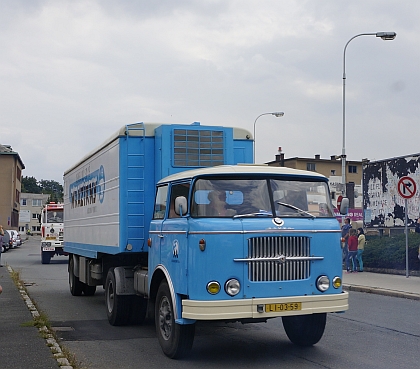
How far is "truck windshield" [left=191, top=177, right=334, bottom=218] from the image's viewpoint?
8.02 m

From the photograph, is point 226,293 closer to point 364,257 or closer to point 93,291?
point 93,291

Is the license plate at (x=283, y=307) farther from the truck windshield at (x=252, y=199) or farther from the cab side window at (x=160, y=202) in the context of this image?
the cab side window at (x=160, y=202)

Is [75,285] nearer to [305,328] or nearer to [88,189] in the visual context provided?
[88,189]

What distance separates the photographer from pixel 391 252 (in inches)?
862

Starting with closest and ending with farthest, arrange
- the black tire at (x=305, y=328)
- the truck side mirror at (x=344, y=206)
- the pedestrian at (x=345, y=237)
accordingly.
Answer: the black tire at (x=305, y=328) < the truck side mirror at (x=344, y=206) < the pedestrian at (x=345, y=237)

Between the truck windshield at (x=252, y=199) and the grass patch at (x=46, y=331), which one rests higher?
the truck windshield at (x=252, y=199)

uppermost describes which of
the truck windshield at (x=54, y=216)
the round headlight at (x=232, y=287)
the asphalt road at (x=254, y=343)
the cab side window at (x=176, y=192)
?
the truck windshield at (x=54, y=216)

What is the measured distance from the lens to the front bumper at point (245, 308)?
754 cm

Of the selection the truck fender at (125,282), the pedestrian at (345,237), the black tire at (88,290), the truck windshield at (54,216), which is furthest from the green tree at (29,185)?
the truck fender at (125,282)

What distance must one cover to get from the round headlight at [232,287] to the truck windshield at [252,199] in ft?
2.57

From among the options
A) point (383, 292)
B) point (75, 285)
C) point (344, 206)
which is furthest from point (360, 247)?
point (344, 206)

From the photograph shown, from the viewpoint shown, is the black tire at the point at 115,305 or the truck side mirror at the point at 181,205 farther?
the black tire at the point at 115,305

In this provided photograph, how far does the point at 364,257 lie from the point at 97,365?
16967 mm

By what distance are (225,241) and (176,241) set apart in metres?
0.81
